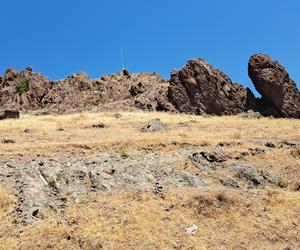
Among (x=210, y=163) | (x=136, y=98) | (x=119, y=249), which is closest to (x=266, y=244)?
(x=119, y=249)

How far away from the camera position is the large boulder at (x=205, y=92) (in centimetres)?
5519

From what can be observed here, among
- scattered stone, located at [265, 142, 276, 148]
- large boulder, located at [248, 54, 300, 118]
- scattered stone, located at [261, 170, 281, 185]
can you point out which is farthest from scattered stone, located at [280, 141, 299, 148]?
large boulder, located at [248, 54, 300, 118]

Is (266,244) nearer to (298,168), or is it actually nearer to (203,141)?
(298,168)

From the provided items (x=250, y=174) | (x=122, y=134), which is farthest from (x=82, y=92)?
(x=250, y=174)

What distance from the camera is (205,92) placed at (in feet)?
183

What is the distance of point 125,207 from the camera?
688 inches

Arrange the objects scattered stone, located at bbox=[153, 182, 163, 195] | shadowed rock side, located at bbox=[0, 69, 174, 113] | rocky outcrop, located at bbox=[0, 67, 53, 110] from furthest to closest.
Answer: rocky outcrop, located at bbox=[0, 67, 53, 110] < shadowed rock side, located at bbox=[0, 69, 174, 113] < scattered stone, located at bbox=[153, 182, 163, 195]

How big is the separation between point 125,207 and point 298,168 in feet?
32.7

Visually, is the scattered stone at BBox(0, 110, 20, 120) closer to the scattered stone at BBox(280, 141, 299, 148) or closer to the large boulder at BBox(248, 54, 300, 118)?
the large boulder at BBox(248, 54, 300, 118)

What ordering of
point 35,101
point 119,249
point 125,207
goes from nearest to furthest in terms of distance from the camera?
point 119,249 → point 125,207 → point 35,101

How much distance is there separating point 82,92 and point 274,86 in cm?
2625

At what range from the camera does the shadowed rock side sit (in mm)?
59456

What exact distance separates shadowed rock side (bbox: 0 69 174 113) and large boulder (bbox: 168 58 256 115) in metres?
2.03

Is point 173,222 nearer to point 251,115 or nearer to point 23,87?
point 251,115
